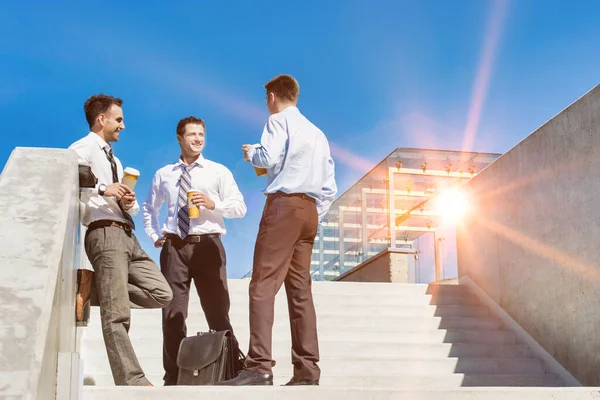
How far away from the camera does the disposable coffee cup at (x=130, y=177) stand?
162 inches

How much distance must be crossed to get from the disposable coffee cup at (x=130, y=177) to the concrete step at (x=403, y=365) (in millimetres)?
2098

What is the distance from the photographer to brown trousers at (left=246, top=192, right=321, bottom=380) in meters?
4.19

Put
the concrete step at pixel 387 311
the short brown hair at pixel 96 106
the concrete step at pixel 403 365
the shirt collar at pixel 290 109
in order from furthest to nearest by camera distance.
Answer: the concrete step at pixel 387 311
the concrete step at pixel 403 365
the shirt collar at pixel 290 109
the short brown hair at pixel 96 106

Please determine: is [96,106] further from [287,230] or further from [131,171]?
[287,230]

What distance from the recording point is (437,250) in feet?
41.2

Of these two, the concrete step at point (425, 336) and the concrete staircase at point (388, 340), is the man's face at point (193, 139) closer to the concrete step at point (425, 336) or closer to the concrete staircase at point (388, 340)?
the concrete staircase at point (388, 340)

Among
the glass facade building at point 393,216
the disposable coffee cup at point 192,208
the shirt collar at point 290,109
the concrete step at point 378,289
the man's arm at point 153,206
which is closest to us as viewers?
the shirt collar at point 290,109

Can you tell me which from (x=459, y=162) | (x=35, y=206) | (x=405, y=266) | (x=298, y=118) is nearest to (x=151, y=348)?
(x=298, y=118)

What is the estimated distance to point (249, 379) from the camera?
4082 millimetres

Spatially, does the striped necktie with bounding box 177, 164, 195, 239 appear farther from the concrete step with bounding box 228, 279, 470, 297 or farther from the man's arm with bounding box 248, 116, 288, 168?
the concrete step with bounding box 228, 279, 470, 297

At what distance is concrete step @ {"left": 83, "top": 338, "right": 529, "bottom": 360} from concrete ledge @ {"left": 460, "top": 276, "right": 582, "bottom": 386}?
0.34 ft

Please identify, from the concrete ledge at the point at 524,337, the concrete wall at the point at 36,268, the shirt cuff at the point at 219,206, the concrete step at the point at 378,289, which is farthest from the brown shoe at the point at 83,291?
the concrete ledge at the point at 524,337

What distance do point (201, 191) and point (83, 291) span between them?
1410 millimetres

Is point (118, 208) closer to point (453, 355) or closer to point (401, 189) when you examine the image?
point (453, 355)
